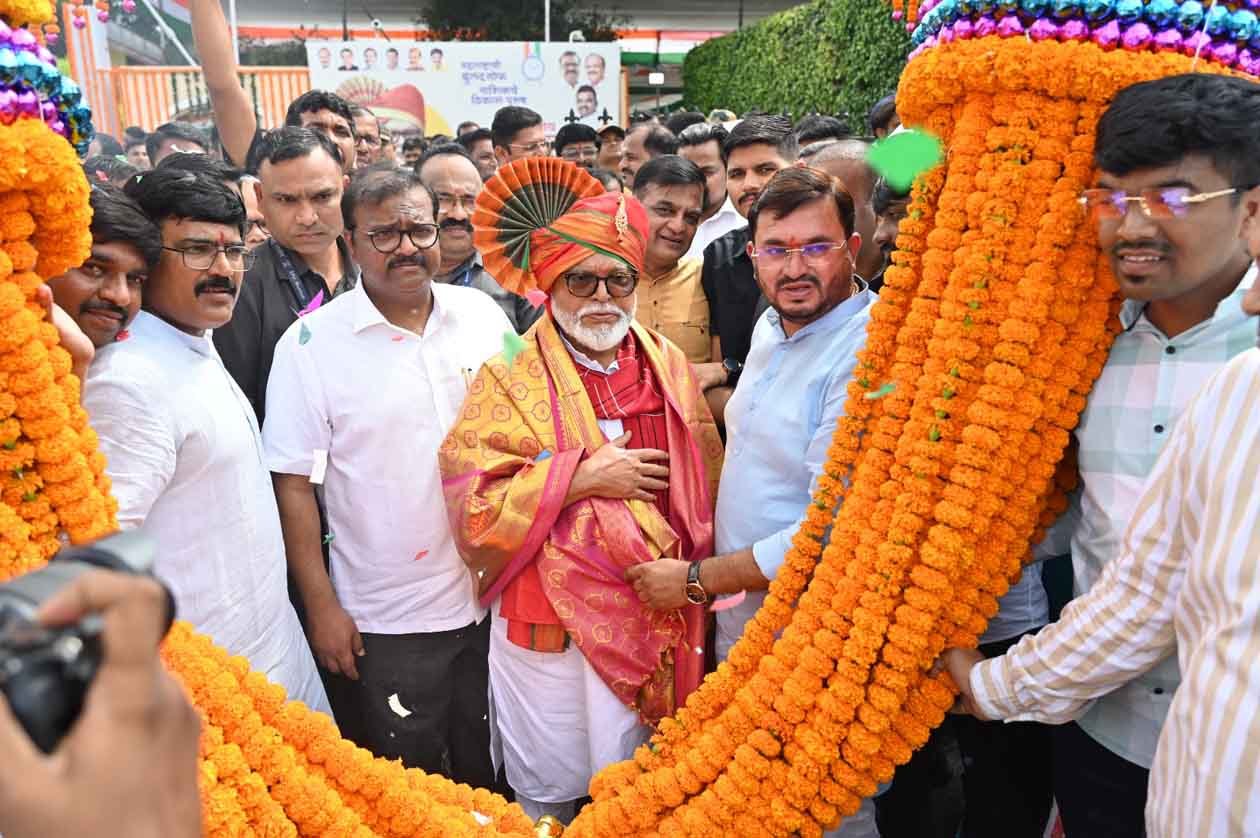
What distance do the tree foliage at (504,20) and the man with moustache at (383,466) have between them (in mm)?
17019

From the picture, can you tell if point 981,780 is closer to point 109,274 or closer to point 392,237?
point 392,237

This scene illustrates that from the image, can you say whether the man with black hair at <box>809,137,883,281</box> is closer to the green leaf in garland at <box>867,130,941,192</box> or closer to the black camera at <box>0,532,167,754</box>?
the green leaf in garland at <box>867,130,941,192</box>

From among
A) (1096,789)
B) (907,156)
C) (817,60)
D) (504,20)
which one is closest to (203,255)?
(907,156)

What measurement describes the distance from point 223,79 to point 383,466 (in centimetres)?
240

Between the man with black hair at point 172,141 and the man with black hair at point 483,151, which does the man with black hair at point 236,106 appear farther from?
the man with black hair at point 483,151

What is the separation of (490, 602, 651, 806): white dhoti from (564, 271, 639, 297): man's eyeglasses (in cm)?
104

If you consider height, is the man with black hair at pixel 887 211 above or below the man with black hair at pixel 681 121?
below

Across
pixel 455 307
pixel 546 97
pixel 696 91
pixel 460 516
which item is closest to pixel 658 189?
pixel 455 307

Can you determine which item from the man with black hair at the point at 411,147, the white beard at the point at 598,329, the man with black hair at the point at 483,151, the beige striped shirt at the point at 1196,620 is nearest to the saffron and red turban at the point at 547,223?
the white beard at the point at 598,329

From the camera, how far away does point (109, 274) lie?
2086 mm

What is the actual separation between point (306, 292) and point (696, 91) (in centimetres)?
1588

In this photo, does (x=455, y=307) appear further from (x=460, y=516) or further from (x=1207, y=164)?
(x=1207, y=164)

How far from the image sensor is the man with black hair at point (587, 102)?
42.3 feet

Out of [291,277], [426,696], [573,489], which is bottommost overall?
[426,696]
